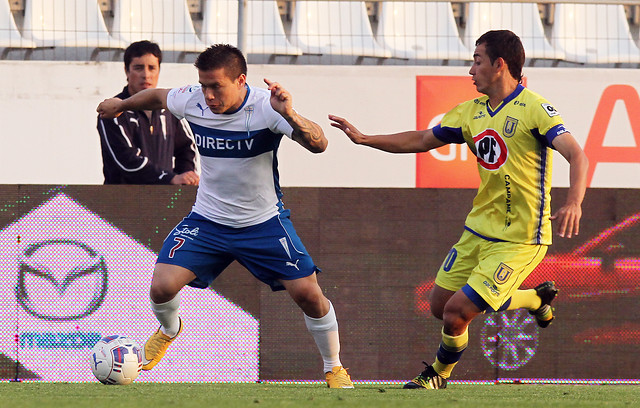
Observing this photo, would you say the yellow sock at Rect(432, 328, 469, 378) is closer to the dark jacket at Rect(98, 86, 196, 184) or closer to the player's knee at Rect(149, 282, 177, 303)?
the player's knee at Rect(149, 282, 177, 303)

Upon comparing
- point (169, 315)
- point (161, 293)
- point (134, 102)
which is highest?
point (134, 102)

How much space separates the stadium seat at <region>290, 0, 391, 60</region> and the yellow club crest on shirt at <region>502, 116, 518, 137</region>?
22.4 ft

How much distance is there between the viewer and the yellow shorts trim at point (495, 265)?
238 inches

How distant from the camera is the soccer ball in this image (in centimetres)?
659

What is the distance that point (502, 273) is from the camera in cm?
606

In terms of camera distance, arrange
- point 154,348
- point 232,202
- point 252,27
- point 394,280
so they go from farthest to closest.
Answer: point 252,27
point 394,280
point 154,348
point 232,202

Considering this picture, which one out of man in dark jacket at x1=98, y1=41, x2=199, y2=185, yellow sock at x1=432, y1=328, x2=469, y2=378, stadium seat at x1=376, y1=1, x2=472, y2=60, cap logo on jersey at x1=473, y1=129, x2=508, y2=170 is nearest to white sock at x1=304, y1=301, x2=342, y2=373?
yellow sock at x1=432, y1=328, x2=469, y2=378

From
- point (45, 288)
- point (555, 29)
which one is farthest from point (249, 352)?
point (555, 29)

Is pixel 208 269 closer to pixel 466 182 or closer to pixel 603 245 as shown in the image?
pixel 603 245

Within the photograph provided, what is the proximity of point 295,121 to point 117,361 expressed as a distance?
207 centimetres

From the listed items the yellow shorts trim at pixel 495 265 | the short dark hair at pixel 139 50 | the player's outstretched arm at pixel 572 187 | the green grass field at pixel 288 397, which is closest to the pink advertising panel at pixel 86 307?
the green grass field at pixel 288 397

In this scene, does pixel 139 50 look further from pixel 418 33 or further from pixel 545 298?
pixel 418 33

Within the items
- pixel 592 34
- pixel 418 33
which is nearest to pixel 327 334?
pixel 418 33

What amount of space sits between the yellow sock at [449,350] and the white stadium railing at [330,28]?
667 centimetres
